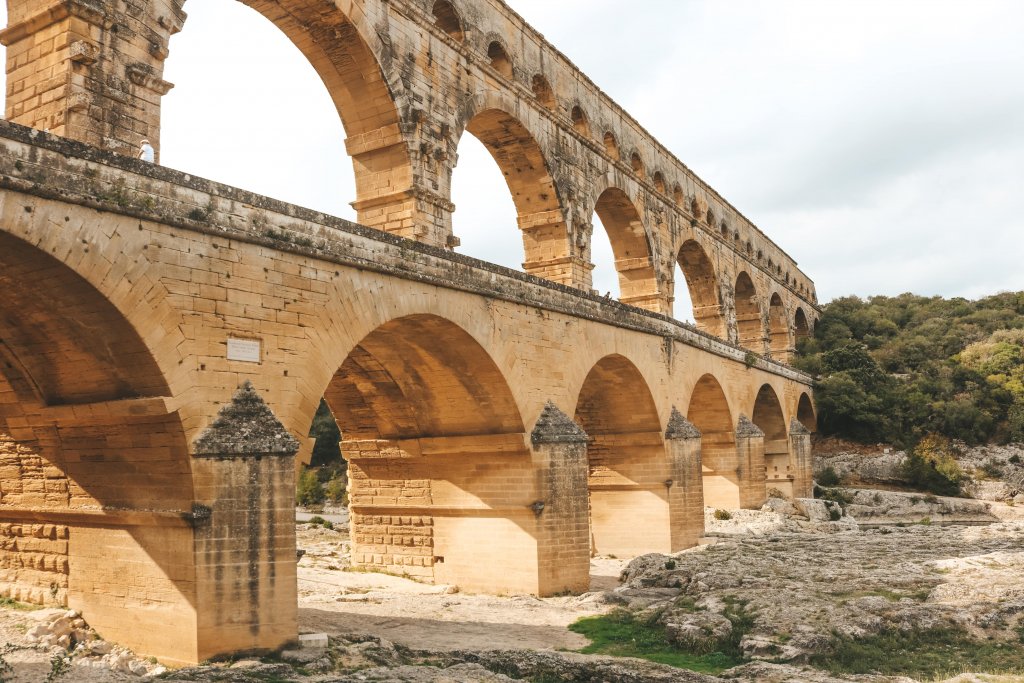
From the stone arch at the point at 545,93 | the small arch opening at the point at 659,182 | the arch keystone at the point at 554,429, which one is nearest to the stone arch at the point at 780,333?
the small arch opening at the point at 659,182

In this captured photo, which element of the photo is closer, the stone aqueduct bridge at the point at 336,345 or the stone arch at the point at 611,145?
the stone aqueduct bridge at the point at 336,345

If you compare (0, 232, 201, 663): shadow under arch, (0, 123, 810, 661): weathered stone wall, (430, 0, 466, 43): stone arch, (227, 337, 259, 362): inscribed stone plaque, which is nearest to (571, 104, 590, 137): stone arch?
(430, 0, 466, 43): stone arch

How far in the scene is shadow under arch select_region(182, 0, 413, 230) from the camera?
11992 mm

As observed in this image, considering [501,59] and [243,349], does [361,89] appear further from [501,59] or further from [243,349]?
[243,349]

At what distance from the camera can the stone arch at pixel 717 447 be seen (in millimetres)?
21578

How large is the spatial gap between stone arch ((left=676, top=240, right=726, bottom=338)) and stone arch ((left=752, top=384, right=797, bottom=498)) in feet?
8.54

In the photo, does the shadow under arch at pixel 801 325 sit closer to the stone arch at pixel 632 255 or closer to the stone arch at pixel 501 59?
the stone arch at pixel 632 255

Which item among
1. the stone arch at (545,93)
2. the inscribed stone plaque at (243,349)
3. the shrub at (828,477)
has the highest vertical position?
the stone arch at (545,93)

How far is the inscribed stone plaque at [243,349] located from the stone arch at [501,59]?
981 centimetres

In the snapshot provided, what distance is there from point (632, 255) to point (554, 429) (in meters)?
10.2

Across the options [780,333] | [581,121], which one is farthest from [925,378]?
[581,121]

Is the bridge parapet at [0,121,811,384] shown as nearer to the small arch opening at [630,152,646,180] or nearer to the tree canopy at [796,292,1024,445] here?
the small arch opening at [630,152,646,180]

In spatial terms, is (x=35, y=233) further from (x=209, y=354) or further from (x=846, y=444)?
(x=846, y=444)

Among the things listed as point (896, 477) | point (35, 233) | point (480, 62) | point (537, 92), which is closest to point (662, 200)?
point (537, 92)
